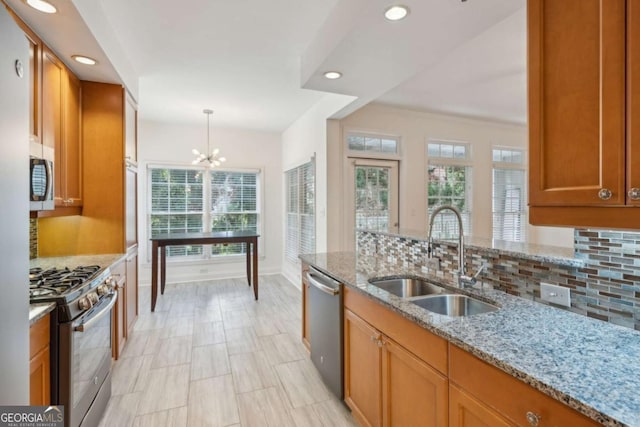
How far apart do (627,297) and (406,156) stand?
3791 mm

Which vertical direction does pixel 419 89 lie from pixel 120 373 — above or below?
above

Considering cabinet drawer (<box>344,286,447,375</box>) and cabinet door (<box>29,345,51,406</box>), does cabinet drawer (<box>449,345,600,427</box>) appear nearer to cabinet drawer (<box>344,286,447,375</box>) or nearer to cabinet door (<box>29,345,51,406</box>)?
cabinet drawer (<box>344,286,447,375</box>)

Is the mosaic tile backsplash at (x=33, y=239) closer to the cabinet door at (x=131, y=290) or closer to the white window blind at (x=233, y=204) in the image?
the cabinet door at (x=131, y=290)

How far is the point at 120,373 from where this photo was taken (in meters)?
2.51

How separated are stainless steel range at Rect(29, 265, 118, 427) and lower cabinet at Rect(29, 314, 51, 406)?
0.08 feet

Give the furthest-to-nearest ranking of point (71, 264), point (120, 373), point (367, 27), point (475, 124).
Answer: point (475, 124) < point (120, 373) < point (71, 264) < point (367, 27)

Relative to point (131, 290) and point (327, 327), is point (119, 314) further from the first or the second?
point (327, 327)

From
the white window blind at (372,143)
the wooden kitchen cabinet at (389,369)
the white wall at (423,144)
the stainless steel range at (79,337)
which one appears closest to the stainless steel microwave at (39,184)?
the stainless steel range at (79,337)

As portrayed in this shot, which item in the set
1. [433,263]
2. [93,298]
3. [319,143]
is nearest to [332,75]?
[319,143]

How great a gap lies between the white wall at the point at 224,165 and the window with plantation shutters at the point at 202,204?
5.9 inches

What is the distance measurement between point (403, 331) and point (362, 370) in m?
0.54

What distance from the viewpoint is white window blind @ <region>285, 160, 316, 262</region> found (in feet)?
15.4

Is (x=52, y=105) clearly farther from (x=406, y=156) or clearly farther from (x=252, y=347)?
(x=406, y=156)

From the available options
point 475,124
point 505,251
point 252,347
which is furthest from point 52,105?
point 475,124
